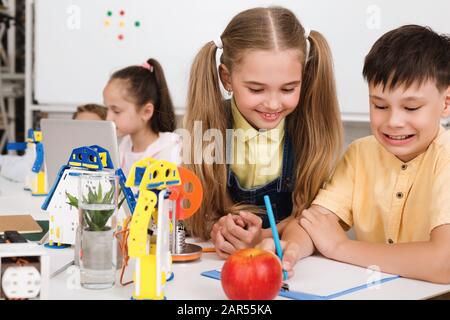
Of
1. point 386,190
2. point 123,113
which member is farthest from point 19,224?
point 123,113

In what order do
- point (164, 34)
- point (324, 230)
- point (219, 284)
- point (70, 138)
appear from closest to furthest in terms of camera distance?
point (219, 284) → point (324, 230) → point (70, 138) → point (164, 34)

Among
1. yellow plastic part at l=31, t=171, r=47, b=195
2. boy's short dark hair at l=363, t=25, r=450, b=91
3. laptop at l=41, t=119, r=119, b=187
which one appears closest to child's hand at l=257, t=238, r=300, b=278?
boy's short dark hair at l=363, t=25, r=450, b=91

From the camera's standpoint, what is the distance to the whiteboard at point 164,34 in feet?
8.16

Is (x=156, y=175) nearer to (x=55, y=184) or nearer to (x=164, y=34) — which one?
(x=55, y=184)

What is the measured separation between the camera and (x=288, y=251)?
3.53ft

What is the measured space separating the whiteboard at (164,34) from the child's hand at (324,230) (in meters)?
1.33

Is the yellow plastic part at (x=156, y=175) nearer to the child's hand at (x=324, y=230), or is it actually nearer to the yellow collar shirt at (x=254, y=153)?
the child's hand at (x=324, y=230)

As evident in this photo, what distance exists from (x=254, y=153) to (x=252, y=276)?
664 mm

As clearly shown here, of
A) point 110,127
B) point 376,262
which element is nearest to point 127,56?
point 110,127

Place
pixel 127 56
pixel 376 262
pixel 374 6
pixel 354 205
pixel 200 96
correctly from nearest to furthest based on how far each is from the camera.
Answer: pixel 376 262
pixel 354 205
pixel 200 96
pixel 374 6
pixel 127 56

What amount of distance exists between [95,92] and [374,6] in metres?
1.41

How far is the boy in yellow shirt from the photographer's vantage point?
1086mm

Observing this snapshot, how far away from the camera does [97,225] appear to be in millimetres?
938

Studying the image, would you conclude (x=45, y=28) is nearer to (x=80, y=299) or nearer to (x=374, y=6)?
(x=374, y=6)
